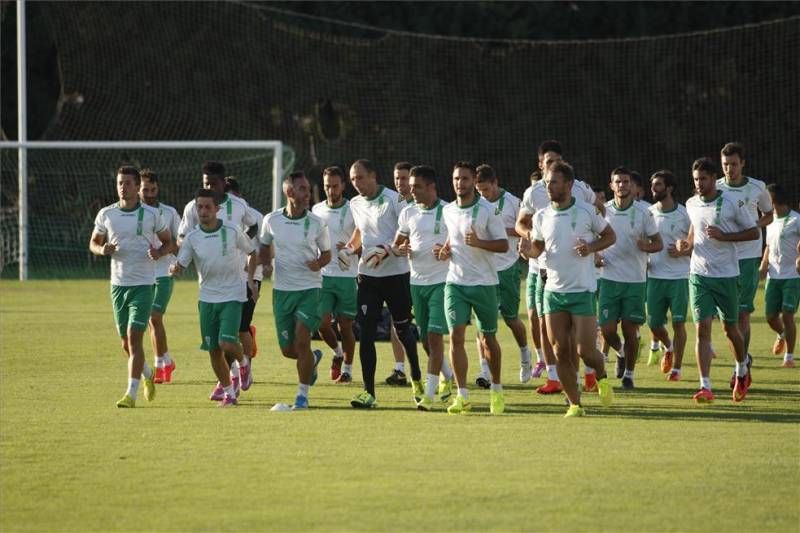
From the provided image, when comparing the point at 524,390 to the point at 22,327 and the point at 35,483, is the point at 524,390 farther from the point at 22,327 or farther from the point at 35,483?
the point at 22,327

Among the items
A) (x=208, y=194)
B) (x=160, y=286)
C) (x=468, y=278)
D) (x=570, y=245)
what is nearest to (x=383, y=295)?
(x=468, y=278)

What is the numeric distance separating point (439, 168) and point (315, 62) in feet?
14.1

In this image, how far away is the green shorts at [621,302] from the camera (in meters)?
14.6

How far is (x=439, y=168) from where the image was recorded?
38812mm

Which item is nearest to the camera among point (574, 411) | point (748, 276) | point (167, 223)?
point (574, 411)

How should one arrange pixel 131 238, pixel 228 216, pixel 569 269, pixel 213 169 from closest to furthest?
pixel 569 269 → pixel 131 238 → pixel 213 169 → pixel 228 216

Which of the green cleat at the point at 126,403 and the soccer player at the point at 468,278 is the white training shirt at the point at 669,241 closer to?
the soccer player at the point at 468,278

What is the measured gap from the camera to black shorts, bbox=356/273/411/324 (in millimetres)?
13492

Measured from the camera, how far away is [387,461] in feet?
33.0

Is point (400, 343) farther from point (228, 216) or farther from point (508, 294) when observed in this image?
point (228, 216)

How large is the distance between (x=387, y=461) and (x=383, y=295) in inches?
144

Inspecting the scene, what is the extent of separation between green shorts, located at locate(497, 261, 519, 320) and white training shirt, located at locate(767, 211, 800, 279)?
3.42m

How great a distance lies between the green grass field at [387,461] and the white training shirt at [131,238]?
1.17 m

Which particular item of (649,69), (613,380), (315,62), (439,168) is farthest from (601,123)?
(613,380)
